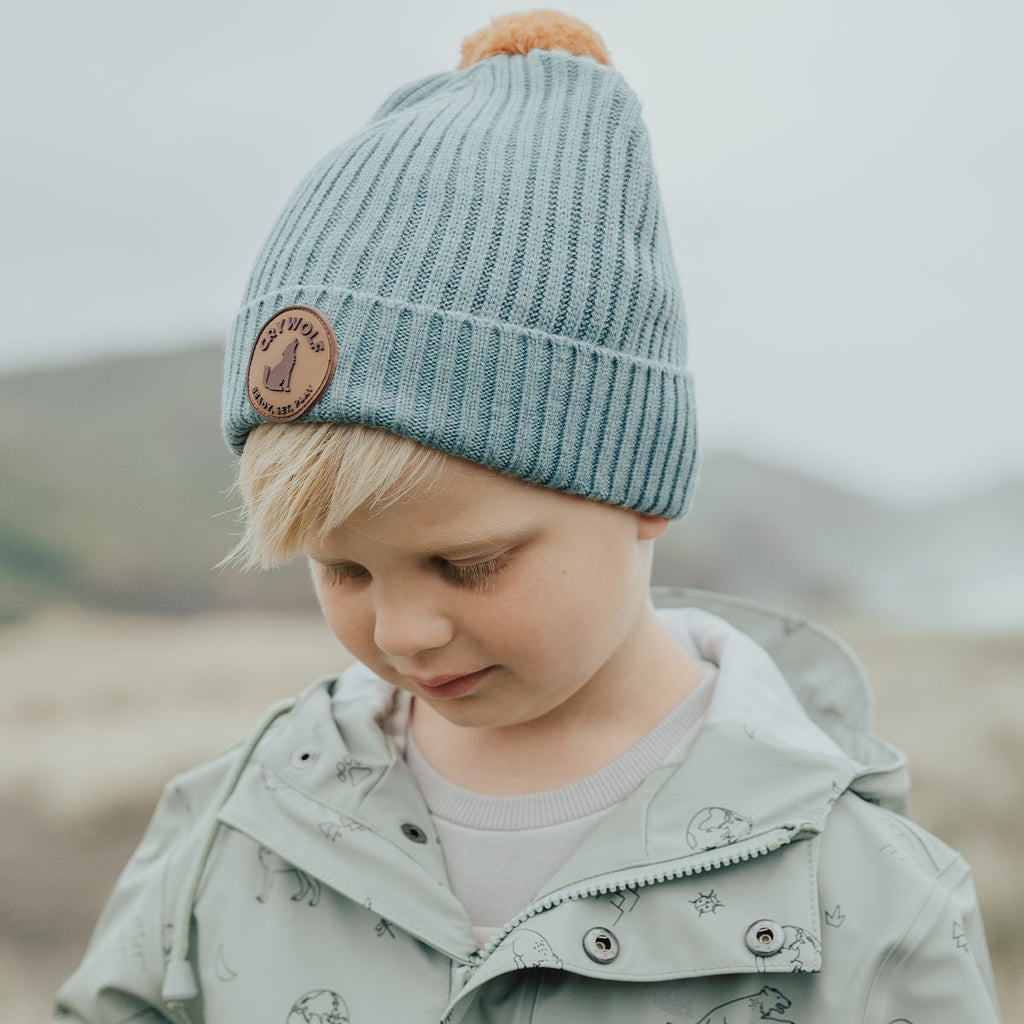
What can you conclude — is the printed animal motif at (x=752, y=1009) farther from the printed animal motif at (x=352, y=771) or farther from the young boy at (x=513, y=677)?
the printed animal motif at (x=352, y=771)

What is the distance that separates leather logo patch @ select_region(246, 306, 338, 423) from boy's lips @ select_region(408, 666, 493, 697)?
23cm

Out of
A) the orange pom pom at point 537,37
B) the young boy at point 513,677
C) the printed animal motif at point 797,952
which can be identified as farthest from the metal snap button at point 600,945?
the orange pom pom at point 537,37

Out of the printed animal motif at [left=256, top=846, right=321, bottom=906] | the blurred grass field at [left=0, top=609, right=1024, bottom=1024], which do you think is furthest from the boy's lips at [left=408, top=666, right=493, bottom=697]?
the blurred grass field at [left=0, top=609, right=1024, bottom=1024]

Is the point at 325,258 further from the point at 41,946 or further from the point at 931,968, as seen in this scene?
the point at 41,946

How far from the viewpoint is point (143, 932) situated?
96cm

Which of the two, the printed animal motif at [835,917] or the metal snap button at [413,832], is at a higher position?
the printed animal motif at [835,917]

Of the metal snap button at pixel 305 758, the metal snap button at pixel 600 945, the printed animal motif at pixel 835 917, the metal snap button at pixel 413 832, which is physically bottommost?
the metal snap button at pixel 413 832

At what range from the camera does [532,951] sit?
0.73 meters

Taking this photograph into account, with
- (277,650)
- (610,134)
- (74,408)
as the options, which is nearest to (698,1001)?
(610,134)

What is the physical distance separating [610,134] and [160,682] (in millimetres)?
1601

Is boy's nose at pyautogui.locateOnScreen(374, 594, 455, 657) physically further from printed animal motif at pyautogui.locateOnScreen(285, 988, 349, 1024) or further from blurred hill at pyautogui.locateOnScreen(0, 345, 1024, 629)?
blurred hill at pyautogui.locateOnScreen(0, 345, 1024, 629)

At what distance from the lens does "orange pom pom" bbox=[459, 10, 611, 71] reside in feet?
3.04

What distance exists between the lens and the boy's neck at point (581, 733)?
0.90 metres

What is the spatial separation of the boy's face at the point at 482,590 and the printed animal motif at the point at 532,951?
0.54 ft
